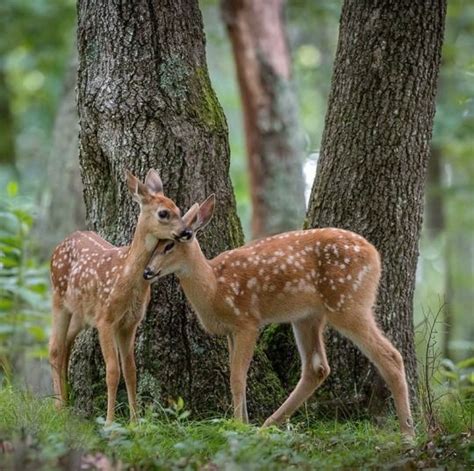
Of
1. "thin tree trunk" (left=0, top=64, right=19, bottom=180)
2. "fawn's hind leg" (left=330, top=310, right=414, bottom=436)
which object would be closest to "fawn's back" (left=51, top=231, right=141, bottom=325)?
"fawn's hind leg" (left=330, top=310, right=414, bottom=436)

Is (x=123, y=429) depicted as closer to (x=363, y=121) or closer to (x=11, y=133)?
(x=363, y=121)

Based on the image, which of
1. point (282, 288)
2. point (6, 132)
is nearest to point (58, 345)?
point (282, 288)

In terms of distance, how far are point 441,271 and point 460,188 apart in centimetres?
873

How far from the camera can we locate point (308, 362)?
24.2 feet

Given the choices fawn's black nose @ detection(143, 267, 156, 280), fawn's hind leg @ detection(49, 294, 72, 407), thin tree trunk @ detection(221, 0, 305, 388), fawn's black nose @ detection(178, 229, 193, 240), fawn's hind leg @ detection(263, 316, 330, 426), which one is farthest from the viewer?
thin tree trunk @ detection(221, 0, 305, 388)

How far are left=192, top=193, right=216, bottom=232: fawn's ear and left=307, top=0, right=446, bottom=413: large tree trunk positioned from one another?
1211mm

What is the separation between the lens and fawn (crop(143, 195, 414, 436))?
22.7ft

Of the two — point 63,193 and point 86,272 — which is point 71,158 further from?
point 86,272

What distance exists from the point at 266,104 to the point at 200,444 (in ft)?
31.8

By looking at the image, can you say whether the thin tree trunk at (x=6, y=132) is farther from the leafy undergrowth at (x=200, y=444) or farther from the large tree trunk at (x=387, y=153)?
the leafy undergrowth at (x=200, y=444)

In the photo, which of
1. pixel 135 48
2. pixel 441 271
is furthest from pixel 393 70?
pixel 441 271

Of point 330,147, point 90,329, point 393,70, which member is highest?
point 393,70

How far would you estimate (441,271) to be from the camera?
2431cm

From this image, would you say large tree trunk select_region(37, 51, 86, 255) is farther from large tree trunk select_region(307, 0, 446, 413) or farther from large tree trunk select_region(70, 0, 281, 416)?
large tree trunk select_region(307, 0, 446, 413)
